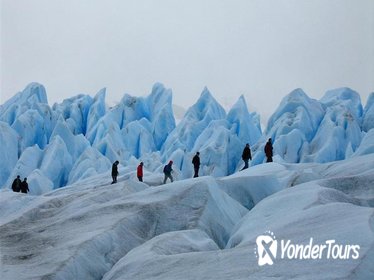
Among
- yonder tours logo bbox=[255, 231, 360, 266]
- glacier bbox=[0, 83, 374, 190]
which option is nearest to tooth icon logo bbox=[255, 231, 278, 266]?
yonder tours logo bbox=[255, 231, 360, 266]

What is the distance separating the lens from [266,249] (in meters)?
8.09

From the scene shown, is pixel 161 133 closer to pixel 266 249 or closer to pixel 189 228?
pixel 189 228

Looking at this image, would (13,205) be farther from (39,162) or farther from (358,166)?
(39,162)

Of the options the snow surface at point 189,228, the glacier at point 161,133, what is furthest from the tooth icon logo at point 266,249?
the glacier at point 161,133

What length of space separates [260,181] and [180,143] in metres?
38.5

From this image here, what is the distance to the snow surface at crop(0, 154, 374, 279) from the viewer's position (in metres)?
7.72

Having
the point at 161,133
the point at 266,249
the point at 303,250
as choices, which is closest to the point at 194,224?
the point at 266,249

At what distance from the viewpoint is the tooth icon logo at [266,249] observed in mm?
7555

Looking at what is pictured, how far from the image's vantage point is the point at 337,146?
154ft

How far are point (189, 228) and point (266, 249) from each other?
15.6ft

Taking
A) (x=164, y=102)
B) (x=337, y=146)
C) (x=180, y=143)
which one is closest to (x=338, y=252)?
(x=337, y=146)

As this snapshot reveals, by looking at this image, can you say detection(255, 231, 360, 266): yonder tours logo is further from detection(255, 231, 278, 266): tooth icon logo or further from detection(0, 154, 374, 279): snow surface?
detection(0, 154, 374, 279): snow surface

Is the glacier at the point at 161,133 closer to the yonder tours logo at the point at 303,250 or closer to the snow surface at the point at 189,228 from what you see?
the snow surface at the point at 189,228

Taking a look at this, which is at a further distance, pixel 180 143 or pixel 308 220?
pixel 180 143
